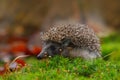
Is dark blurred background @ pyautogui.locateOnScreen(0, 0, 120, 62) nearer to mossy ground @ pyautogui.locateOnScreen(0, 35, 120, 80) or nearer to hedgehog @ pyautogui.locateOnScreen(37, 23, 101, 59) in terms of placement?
hedgehog @ pyautogui.locateOnScreen(37, 23, 101, 59)

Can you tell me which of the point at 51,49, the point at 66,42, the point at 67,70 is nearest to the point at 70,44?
the point at 66,42

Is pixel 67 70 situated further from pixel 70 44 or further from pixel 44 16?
pixel 44 16

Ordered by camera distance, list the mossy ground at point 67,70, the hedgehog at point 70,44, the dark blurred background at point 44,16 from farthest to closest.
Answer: the dark blurred background at point 44,16 < the hedgehog at point 70,44 < the mossy ground at point 67,70

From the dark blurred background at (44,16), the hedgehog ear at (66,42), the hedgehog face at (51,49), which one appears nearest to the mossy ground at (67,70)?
the hedgehog face at (51,49)

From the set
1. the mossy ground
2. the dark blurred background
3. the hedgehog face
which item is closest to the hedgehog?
the hedgehog face

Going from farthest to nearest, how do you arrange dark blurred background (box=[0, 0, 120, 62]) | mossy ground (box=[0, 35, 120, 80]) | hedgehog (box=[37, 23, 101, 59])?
dark blurred background (box=[0, 0, 120, 62]) → hedgehog (box=[37, 23, 101, 59]) → mossy ground (box=[0, 35, 120, 80])

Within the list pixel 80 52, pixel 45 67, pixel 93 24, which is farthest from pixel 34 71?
pixel 93 24

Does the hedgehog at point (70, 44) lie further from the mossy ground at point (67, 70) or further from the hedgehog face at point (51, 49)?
the mossy ground at point (67, 70)

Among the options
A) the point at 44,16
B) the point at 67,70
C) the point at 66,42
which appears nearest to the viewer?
the point at 67,70
